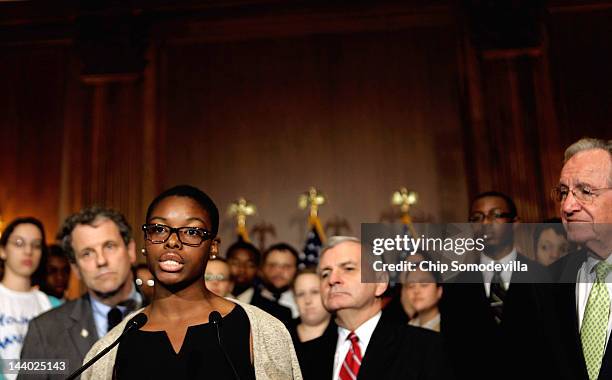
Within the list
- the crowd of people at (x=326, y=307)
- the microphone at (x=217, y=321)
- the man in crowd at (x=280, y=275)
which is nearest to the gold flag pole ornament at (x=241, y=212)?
the man in crowd at (x=280, y=275)

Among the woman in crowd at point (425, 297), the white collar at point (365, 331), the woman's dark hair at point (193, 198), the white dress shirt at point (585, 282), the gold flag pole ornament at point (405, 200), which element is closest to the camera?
the woman's dark hair at point (193, 198)

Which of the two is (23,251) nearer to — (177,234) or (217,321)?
(177,234)

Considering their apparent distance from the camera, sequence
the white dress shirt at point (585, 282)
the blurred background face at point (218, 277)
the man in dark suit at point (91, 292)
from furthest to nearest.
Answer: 1. the blurred background face at point (218, 277)
2. the man in dark suit at point (91, 292)
3. the white dress shirt at point (585, 282)

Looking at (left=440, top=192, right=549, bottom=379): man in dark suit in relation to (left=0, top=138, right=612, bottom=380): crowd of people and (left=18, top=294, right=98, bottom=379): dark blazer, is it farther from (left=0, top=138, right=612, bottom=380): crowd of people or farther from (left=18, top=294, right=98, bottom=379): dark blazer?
(left=18, top=294, right=98, bottom=379): dark blazer

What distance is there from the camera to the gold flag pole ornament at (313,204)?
6738 mm

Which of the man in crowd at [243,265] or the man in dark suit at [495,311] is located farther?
the man in crowd at [243,265]

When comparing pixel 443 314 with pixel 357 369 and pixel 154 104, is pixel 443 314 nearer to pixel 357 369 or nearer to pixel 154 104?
pixel 357 369

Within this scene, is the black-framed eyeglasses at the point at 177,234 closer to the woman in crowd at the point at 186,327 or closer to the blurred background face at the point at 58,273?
the woman in crowd at the point at 186,327

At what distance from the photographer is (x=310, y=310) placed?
13.4 ft

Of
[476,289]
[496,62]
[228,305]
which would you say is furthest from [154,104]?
[228,305]

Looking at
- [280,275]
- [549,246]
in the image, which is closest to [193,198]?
[549,246]

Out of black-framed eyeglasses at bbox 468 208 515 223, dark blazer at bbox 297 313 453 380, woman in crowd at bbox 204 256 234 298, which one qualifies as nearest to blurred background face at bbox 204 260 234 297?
woman in crowd at bbox 204 256 234 298

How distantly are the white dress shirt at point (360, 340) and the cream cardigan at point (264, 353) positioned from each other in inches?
39.5

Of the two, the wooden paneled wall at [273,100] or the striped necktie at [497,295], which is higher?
the wooden paneled wall at [273,100]
